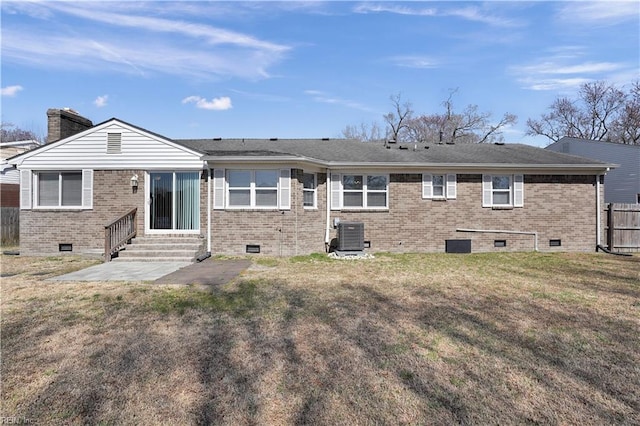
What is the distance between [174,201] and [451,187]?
9.73 m

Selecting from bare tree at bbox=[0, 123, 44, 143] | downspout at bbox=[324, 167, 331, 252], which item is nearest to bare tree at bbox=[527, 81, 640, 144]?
downspout at bbox=[324, 167, 331, 252]

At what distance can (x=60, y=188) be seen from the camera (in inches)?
439

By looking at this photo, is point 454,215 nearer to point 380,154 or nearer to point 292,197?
point 380,154

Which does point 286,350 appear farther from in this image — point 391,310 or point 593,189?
point 593,189

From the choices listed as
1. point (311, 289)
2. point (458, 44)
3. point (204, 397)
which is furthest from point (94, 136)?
point (458, 44)

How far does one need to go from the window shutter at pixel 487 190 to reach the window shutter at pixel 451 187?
1.09 meters

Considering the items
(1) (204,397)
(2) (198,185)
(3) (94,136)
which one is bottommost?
(1) (204,397)

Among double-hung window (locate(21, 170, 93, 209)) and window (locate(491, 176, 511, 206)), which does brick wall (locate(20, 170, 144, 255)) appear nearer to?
double-hung window (locate(21, 170, 93, 209))

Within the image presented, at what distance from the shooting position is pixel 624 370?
3.26 m

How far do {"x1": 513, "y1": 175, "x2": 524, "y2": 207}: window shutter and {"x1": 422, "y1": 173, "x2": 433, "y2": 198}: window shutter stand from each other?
3.10 metres

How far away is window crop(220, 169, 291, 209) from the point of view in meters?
10.9

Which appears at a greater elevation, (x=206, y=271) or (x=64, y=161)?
(x=64, y=161)

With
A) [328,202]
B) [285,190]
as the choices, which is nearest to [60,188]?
[285,190]

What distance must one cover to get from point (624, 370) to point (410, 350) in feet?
6.62
